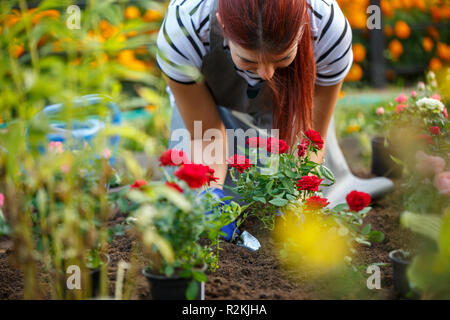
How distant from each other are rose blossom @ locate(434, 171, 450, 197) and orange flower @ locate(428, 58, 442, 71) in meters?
3.97

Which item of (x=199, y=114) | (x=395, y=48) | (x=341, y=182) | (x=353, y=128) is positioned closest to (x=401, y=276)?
(x=199, y=114)

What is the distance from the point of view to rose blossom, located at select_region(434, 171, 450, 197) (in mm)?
1174

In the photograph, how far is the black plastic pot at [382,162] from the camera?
8.72 ft

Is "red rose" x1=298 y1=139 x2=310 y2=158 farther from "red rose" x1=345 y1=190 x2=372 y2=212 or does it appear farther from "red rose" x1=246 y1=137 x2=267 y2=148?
"red rose" x1=345 y1=190 x2=372 y2=212

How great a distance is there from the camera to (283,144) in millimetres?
1519

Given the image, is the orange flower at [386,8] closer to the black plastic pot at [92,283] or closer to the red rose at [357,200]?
the red rose at [357,200]

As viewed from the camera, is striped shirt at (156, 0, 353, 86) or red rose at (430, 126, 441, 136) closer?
red rose at (430, 126, 441, 136)

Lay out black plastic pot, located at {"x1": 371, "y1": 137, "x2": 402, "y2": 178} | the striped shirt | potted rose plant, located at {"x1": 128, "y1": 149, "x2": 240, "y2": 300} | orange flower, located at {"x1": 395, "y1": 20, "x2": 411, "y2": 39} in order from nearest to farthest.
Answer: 1. potted rose plant, located at {"x1": 128, "y1": 149, "x2": 240, "y2": 300}
2. the striped shirt
3. black plastic pot, located at {"x1": 371, "y1": 137, "x2": 402, "y2": 178}
4. orange flower, located at {"x1": 395, "y1": 20, "x2": 411, "y2": 39}

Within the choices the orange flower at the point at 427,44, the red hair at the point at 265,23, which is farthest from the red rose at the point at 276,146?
the orange flower at the point at 427,44

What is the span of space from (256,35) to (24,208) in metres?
0.79

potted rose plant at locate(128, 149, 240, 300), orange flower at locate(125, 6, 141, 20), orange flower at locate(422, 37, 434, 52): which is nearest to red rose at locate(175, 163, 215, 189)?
potted rose plant at locate(128, 149, 240, 300)

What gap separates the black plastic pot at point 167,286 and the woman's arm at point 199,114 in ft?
2.78

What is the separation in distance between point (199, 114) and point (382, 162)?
1247 mm
